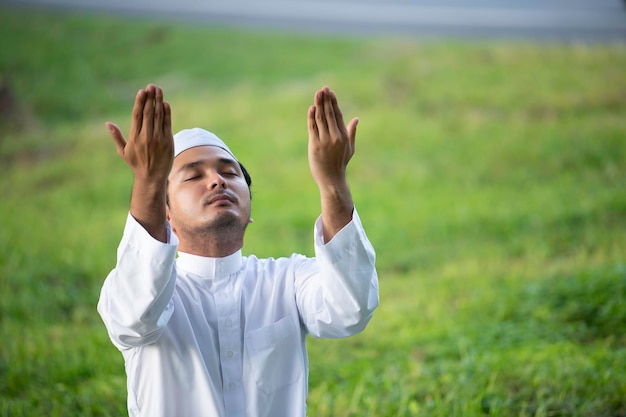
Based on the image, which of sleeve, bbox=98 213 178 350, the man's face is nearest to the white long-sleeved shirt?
sleeve, bbox=98 213 178 350

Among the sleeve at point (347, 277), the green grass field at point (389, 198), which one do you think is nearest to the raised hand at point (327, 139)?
the sleeve at point (347, 277)

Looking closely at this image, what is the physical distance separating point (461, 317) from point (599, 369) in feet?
4.37

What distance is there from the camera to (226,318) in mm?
2418

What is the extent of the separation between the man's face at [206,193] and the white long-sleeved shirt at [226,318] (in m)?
0.11

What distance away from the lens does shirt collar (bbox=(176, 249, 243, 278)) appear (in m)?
2.46

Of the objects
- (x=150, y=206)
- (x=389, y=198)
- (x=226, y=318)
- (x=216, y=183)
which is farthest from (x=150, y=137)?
(x=389, y=198)

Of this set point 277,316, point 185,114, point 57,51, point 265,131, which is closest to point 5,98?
point 57,51

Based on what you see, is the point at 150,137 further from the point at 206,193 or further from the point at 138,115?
the point at 206,193

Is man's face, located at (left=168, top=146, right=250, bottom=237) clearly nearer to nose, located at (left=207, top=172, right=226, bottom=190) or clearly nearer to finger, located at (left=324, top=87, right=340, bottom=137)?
nose, located at (left=207, top=172, right=226, bottom=190)

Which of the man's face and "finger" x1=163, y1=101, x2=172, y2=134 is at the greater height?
"finger" x1=163, y1=101, x2=172, y2=134

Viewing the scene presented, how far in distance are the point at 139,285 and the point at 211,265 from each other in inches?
13.4

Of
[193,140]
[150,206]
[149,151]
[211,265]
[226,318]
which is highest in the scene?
[193,140]

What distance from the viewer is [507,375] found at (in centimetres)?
424

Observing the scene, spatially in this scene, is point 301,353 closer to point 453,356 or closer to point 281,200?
point 453,356
